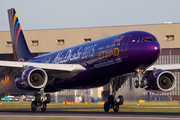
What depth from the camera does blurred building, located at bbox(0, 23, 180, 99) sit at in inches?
3273

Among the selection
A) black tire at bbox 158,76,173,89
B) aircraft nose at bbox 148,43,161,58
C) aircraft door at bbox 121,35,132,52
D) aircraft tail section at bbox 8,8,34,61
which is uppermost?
aircraft tail section at bbox 8,8,34,61

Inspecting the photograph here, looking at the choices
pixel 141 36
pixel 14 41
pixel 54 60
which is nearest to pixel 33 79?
pixel 54 60

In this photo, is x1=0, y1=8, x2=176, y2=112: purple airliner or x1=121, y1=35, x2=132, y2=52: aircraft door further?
x1=121, y1=35, x2=132, y2=52: aircraft door

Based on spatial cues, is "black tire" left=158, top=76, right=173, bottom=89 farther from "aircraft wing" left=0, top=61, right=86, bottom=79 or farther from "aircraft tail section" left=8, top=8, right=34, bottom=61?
"aircraft tail section" left=8, top=8, right=34, bottom=61

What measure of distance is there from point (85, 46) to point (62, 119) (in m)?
13.4

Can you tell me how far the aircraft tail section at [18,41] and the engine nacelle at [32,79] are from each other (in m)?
13.0

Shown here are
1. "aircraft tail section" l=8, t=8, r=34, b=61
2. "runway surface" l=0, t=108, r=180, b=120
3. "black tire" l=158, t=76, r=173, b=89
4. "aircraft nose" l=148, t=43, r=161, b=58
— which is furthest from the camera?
"aircraft tail section" l=8, t=8, r=34, b=61

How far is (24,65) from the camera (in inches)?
1227

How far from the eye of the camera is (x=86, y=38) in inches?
3482

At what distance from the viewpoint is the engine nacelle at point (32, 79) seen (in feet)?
95.6

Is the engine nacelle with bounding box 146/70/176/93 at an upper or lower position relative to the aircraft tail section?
lower

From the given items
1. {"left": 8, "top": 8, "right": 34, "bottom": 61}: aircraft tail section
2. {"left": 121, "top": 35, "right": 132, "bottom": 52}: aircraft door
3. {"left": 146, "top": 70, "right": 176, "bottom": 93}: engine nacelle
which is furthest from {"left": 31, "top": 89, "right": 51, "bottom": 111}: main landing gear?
{"left": 8, "top": 8, "right": 34, "bottom": 61}: aircraft tail section

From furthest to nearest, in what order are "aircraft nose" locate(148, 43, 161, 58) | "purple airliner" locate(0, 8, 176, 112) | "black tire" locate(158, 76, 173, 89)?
"black tire" locate(158, 76, 173, 89) → "purple airliner" locate(0, 8, 176, 112) → "aircraft nose" locate(148, 43, 161, 58)

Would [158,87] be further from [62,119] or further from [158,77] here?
[62,119]
